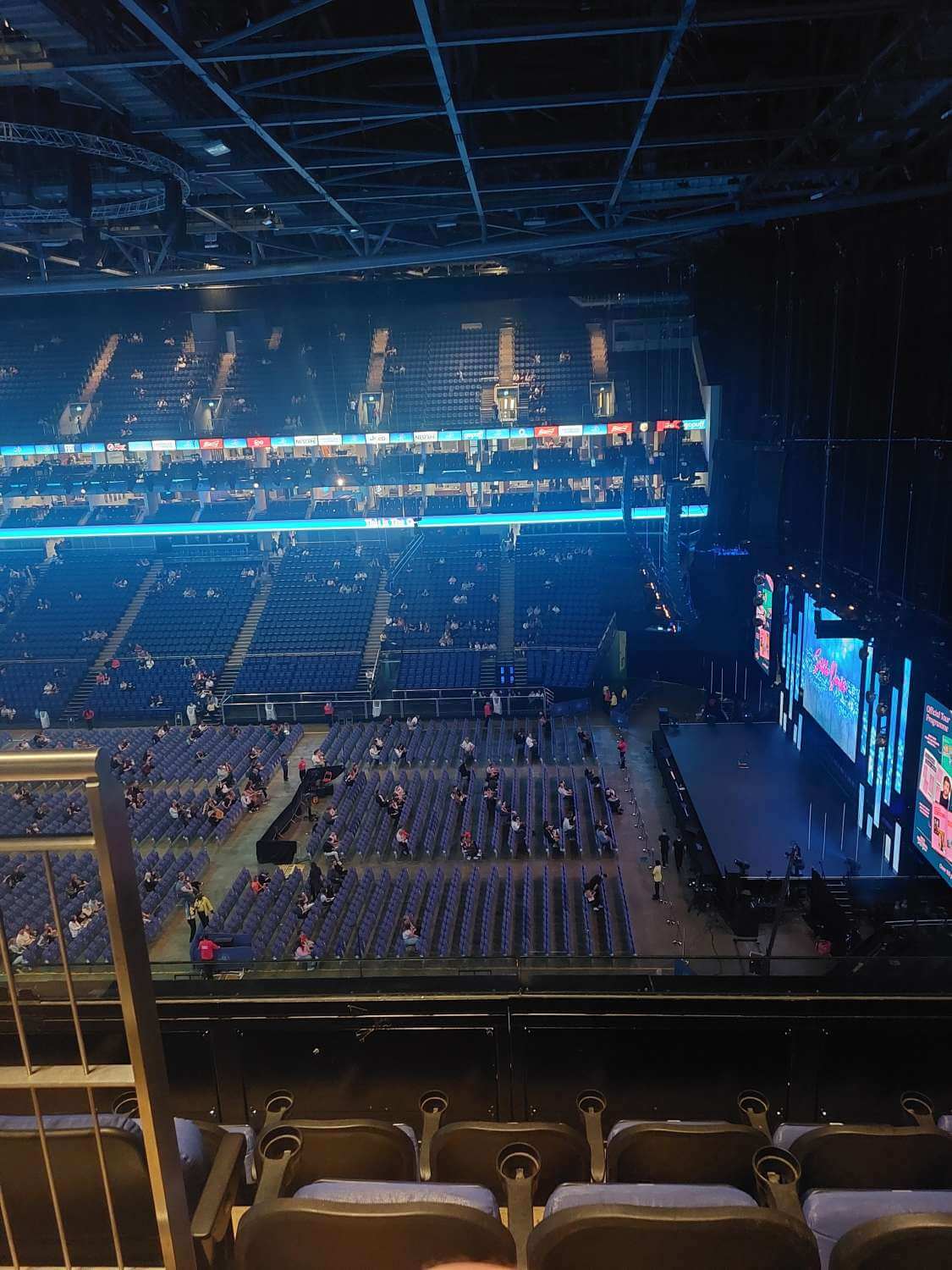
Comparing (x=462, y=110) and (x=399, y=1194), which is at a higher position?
(x=462, y=110)

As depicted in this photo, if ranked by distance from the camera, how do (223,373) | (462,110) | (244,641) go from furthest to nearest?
(223,373) < (244,641) < (462,110)

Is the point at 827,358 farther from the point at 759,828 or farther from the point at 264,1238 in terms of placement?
the point at 264,1238

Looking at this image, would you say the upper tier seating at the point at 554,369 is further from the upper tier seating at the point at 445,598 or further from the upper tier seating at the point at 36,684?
the upper tier seating at the point at 36,684

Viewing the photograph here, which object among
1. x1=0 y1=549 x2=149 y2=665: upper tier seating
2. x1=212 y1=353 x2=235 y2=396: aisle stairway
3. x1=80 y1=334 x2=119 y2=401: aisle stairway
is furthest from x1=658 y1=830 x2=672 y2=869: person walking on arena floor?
x1=80 y1=334 x2=119 y2=401: aisle stairway

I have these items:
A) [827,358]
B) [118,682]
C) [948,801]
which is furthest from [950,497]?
[118,682]

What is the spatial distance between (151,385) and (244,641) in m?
13.6

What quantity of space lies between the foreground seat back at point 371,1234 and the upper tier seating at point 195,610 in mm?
24258

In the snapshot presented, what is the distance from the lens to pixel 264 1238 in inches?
62.4

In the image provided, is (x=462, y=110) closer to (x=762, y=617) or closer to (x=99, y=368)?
(x=762, y=617)

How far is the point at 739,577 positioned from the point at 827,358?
687 cm

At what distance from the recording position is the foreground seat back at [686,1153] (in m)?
2.14

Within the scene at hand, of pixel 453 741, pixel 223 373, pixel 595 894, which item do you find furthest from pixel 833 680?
pixel 223 373

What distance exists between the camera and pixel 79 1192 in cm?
173

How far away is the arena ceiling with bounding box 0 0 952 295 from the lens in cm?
825
